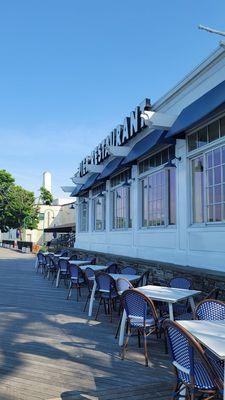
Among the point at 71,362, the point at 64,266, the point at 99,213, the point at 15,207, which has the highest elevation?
the point at 15,207

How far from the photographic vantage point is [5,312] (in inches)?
323

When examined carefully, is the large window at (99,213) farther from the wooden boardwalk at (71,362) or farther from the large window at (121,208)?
the wooden boardwalk at (71,362)

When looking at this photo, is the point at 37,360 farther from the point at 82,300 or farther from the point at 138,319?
the point at 82,300

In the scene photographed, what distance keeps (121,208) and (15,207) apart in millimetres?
39433

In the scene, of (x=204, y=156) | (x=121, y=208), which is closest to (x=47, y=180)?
(x=121, y=208)

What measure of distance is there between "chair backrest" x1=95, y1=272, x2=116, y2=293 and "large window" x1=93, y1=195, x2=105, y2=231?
8.56 m

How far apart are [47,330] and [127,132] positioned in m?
7.28

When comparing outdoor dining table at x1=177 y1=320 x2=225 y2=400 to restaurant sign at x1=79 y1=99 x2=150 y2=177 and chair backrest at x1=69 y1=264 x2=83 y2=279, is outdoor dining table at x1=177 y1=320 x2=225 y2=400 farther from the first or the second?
restaurant sign at x1=79 y1=99 x2=150 y2=177

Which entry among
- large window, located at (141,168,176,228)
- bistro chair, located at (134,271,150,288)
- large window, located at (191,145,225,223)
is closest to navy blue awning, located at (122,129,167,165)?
large window, located at (141,168,176,228)

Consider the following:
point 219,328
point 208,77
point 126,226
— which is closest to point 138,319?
point 219,328

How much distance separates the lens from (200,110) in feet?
24.8

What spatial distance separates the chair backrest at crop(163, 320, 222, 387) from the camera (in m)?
2.97

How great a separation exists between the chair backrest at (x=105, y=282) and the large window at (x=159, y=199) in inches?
110

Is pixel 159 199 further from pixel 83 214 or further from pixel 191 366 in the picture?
pixel 83 214
